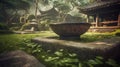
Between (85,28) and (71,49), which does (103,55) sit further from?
(85,28)

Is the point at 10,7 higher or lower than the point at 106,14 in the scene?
higher

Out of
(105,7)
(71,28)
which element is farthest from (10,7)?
(71,28)

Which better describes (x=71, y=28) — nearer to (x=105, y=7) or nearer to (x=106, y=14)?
(x=105, y=7)

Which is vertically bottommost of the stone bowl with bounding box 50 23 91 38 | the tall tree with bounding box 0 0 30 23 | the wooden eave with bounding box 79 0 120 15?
the stone bowl with bounding box 50 23 91 38

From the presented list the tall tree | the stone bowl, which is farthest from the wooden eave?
the tall tree

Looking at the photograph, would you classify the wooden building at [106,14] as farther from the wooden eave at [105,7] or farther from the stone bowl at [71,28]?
the stone bowl at [71,28]

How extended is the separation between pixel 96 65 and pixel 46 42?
6.06 feet

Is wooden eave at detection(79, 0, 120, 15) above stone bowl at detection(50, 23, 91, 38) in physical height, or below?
above

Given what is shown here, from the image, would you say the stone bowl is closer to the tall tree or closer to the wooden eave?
the wooden eave

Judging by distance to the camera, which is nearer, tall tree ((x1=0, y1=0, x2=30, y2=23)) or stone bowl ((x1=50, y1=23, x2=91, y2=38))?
stone bowl ((x1=50, y1=23, x2=91, y2=38))

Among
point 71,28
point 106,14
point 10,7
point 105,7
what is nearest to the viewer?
point 71,28

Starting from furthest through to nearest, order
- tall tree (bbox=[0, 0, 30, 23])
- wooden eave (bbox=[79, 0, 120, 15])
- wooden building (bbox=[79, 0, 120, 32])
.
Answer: tall tree (bbox=[0, 0, 30, 23])
wooden building (bbox=[79, 0, 120, 32])
wooden eave (bbox=[79, 0, 120, 15])

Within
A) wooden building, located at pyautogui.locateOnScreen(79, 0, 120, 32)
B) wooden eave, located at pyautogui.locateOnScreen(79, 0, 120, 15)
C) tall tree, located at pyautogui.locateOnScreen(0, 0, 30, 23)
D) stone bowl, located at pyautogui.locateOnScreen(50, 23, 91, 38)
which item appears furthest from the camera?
tall tree, located at pyautogui.locateOnScreen(0, 0, 30, 23)

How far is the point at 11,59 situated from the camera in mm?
3062
